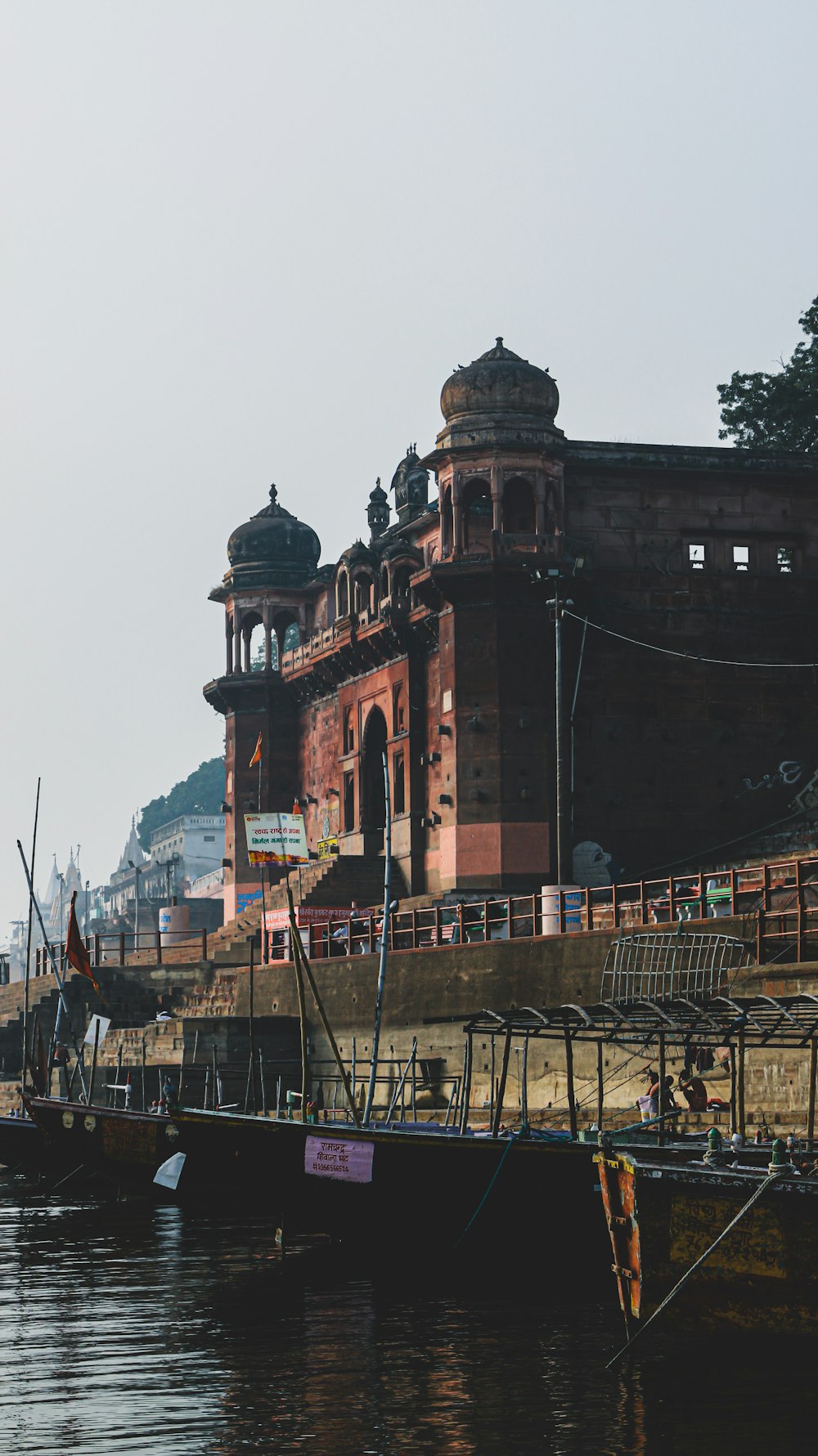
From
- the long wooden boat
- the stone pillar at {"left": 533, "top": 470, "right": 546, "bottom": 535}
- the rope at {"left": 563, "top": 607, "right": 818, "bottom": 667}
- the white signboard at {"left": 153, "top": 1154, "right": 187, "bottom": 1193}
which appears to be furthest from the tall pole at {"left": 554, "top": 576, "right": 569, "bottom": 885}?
the long wooden boat

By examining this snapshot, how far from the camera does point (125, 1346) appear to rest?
63.7ft

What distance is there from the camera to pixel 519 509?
55.3m

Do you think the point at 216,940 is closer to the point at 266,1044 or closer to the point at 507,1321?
Result: the point at 266,1044

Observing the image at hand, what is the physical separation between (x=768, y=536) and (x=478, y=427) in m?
9.04

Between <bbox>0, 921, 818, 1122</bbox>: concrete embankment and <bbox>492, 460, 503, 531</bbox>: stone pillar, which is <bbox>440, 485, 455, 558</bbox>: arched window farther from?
<bbox>0, 921, 818, 1122</bbox>: concrete embankment

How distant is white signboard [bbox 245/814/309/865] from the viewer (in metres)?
57.7

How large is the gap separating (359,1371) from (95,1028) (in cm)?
2317

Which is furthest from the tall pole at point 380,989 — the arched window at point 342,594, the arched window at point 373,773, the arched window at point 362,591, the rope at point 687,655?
the arched window at point 342,594

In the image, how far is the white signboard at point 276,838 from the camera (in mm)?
57688

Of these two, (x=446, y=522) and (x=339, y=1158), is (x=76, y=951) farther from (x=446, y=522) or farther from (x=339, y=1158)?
(x=339, y=1158)

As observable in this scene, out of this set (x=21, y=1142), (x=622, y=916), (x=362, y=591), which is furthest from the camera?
(x=362, y=591)

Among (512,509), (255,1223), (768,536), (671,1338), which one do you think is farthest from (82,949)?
(671,1338)

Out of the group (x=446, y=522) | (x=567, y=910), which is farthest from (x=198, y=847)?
(x=567, y=910)

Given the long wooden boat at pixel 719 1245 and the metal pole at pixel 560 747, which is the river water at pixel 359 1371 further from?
the metal pole at pixel 560 747
